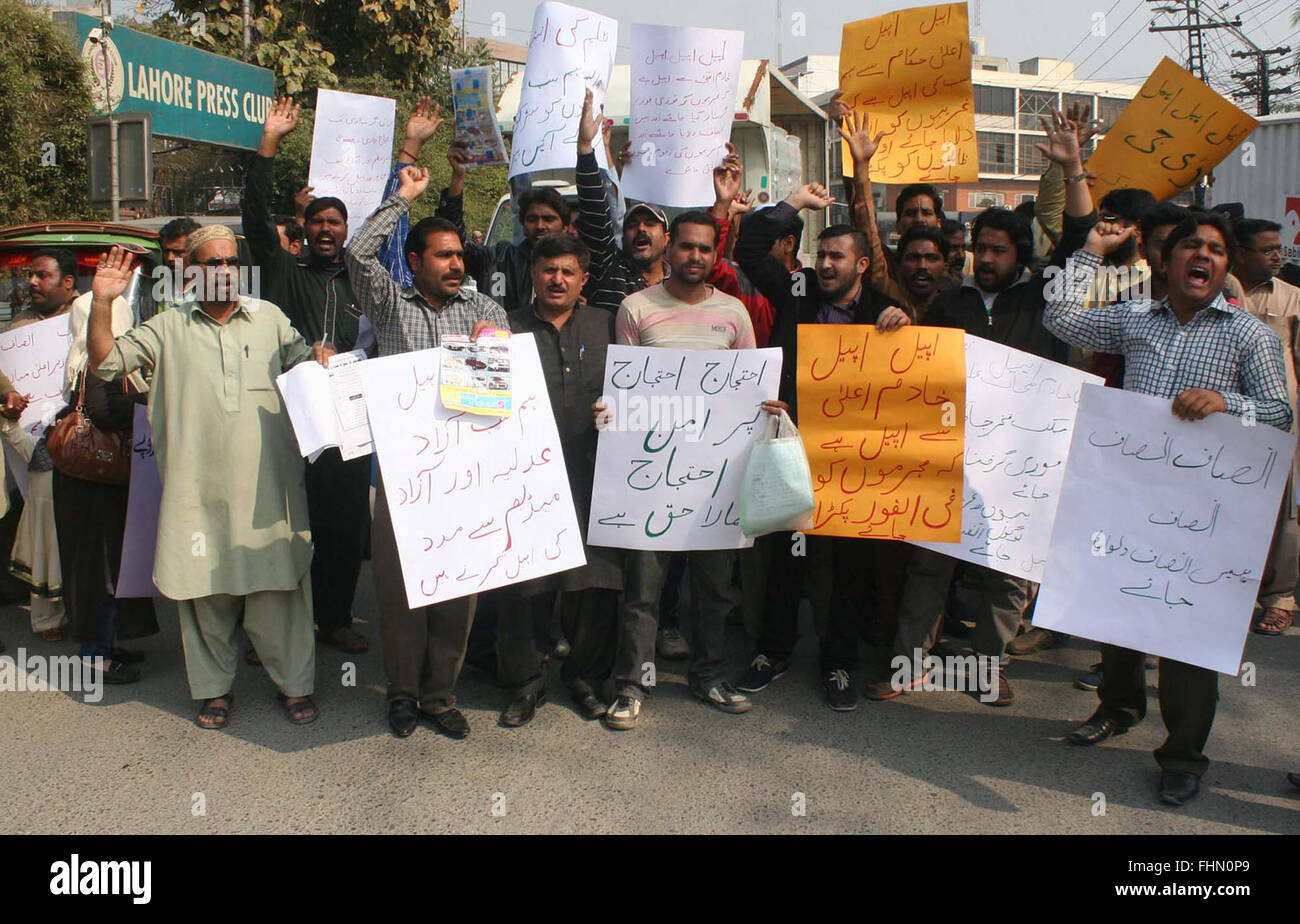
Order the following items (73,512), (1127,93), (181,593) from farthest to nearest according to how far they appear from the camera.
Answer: (1127,93)
(73,512)
(181,593)

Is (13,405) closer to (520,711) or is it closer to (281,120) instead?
(281,120)

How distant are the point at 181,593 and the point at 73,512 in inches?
46.0

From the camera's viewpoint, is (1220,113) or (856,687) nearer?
(856,687)

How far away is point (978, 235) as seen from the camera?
15.4 feet

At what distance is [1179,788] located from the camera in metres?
3.60

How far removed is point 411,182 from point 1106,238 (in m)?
2.71

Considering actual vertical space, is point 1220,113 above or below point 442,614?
above

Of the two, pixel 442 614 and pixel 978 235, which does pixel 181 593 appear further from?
pixel 978 235

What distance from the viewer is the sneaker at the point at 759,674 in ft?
15.1

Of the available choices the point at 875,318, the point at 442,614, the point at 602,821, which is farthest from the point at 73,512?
the point at 875,318

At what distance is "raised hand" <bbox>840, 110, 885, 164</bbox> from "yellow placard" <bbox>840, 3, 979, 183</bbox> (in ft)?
0.42

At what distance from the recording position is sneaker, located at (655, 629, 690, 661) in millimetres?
5066

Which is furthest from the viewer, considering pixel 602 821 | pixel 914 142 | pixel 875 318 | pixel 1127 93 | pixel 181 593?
pixel 1127 93

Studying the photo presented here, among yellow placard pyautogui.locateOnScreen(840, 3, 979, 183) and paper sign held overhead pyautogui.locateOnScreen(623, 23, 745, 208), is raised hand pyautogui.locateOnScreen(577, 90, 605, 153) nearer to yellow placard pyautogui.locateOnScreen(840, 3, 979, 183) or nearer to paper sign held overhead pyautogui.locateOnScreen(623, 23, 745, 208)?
paper sign held overhead pyautogui.locateOnScreen(623, 23, 745, 208)
